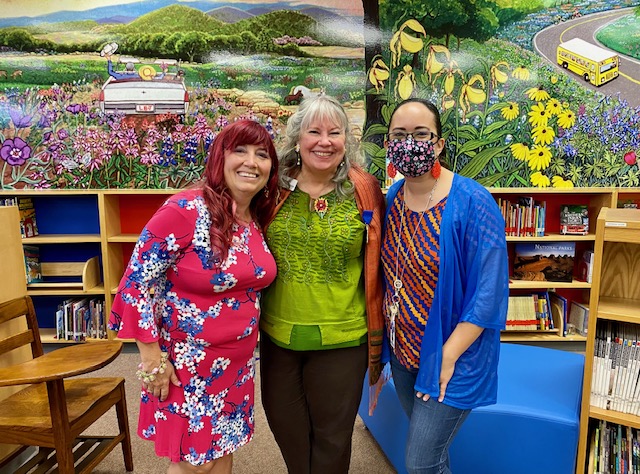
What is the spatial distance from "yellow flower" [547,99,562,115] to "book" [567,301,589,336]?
1690 millimetres

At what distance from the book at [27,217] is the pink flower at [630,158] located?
5.14m

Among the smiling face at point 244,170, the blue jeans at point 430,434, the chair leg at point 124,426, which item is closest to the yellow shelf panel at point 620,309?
the blue jeans at point 430,434

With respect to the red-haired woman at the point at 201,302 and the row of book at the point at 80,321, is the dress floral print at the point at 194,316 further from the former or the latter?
the row of book at the point at 80,321

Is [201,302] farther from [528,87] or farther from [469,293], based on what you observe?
[528,87]

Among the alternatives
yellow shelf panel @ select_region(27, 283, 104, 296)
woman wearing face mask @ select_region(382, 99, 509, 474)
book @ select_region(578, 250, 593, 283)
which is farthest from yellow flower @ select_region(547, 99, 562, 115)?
yellow shelf panel @ select_region(27, 283, 104, 296)

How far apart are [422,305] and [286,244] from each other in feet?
1.65

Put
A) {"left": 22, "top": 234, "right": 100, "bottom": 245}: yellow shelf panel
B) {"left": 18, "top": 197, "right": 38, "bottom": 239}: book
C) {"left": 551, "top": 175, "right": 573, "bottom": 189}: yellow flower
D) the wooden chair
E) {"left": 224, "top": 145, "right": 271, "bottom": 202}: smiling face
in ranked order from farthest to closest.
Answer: {"left": 551, "top": 175, "right": 573, "bottom": 189}: yellow flower
{"left": 18, "top": 197, "right": 38, "bottom": 239}: book
{"left": 22, "top": 234, "right": 100, "bottom": 245}: yellow shelf panel
the wooden chair
{"left": 224, "top": 145, "right": 271, "bottom": 202}: smiling face

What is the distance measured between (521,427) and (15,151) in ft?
13.6

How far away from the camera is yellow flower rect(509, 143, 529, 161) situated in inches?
149

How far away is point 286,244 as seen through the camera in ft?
5.07

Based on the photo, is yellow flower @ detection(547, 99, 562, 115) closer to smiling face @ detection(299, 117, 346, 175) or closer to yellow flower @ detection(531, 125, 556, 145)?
yellow flower @ detection(531, 125, 556, 145)

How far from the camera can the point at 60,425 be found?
174 cm

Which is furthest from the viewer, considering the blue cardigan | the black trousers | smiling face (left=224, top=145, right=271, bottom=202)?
the black trousers

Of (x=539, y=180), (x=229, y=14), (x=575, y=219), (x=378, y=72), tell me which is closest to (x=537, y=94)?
(x=539, y=180)
